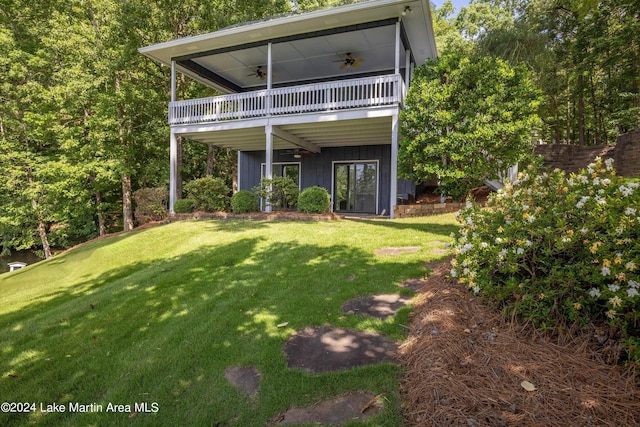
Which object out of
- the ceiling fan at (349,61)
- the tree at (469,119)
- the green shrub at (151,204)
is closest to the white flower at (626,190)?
the tree at (469,119)

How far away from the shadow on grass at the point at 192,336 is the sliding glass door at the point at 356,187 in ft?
26.6

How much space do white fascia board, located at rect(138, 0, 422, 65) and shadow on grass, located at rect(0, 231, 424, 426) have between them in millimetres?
7064

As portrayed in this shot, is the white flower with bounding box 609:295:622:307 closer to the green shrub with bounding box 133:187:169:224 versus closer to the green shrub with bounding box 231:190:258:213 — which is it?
the green shrub with bounding box 231:190:258:213

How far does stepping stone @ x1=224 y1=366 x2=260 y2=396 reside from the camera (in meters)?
2.41

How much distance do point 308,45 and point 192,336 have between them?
10437mm

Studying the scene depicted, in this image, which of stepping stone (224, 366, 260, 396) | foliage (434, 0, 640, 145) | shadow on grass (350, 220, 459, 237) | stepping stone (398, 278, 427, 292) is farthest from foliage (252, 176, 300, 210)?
foliage (434, 0, 640, 145)

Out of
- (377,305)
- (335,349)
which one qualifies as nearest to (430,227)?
(377,305)

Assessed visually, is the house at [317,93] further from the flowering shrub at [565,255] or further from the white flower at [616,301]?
the white flower at [616,301]

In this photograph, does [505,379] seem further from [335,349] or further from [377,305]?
[377,305]

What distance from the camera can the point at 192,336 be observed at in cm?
326

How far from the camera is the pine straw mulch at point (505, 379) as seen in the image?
1721 millimetres

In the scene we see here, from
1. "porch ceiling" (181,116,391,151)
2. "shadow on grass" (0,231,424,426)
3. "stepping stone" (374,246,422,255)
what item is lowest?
"shadow on grass" (0,231,424,426)

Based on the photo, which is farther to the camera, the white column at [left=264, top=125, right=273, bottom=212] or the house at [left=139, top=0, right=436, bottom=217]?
the white column at [left=264, top=125, right=273, bottom=212]

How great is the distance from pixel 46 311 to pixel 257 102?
28.6ft
